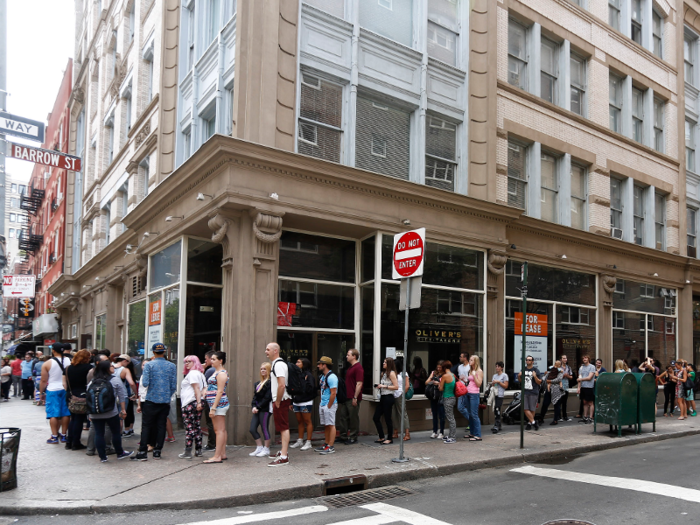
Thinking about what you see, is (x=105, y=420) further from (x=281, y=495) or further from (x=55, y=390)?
(x=281, y=495)

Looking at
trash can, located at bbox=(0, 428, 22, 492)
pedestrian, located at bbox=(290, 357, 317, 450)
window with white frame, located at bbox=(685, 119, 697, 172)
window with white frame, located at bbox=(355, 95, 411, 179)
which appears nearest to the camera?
trash can, located at bbox=(0, 428, 22, 492)

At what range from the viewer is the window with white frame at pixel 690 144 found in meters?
24.4

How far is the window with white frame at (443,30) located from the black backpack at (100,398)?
34.6 ft

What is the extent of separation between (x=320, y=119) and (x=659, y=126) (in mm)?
15427

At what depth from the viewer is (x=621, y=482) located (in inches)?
335

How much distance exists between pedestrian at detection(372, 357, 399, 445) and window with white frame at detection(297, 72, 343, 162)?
4.57m

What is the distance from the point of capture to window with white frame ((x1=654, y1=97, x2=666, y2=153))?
2245cm

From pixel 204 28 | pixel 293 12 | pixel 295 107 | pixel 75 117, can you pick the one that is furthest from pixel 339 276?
pixel 75 117

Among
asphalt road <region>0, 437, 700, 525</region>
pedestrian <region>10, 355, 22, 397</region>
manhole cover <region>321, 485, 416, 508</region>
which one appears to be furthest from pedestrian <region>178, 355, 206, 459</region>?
pedestrian <region>10, 355, 22, 397</region>

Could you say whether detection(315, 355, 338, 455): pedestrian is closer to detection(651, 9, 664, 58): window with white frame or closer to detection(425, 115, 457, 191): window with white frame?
detection(425, 115, 457, 191): window with white frame

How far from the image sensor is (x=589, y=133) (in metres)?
19.2

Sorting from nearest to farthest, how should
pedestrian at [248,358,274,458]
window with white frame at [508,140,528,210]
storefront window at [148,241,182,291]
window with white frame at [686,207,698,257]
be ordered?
pedestrian at [248,358,274,458], storefront window at [148,241,182,291], window with white frame at [508,140,528,210], window with white frame at [686,207,698,257]

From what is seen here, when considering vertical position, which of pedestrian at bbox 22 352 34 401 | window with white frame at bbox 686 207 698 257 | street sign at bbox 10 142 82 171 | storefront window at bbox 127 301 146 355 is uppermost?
window with white frame at bbox 686 207 698 257

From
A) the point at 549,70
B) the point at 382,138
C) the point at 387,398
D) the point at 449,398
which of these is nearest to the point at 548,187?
the point at 549,70
